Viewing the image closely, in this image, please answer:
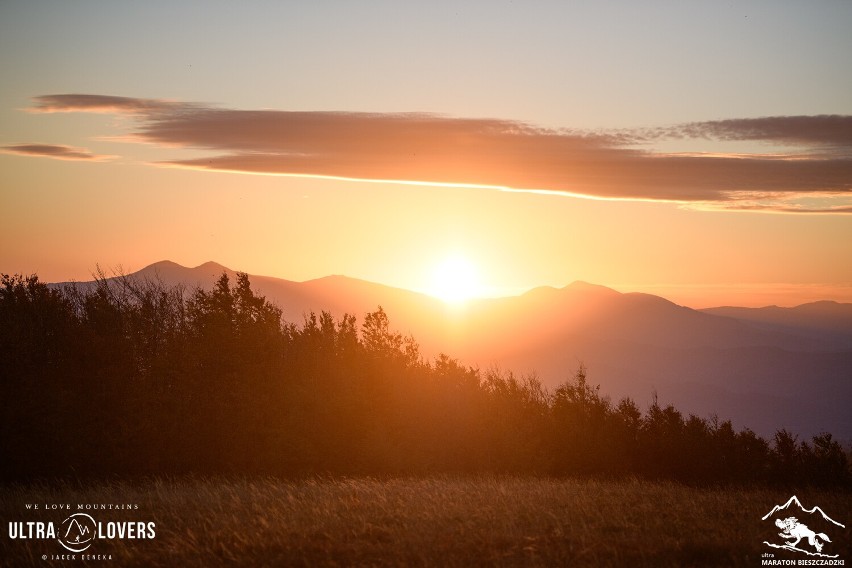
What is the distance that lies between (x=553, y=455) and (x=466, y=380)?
9.22 meters

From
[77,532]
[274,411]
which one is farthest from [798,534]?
[274,411]

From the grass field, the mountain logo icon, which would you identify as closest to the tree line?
the grass field

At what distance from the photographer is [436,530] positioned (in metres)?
14.8

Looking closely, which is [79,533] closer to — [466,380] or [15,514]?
[15,514]

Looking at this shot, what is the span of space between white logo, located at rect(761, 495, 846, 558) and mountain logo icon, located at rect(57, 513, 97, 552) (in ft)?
44.6

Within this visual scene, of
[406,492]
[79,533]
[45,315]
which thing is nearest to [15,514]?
[79,533]

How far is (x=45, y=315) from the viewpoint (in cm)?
3919

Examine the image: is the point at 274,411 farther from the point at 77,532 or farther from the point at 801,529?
the point at 801,529

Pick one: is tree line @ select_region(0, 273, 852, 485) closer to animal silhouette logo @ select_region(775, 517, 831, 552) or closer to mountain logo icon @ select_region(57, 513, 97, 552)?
mountain logo icon @ select_region(57, 513, 97, 552)

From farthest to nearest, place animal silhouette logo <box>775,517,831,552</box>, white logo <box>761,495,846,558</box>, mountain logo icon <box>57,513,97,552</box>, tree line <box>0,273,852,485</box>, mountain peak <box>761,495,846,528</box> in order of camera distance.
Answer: tree line <box>0,273,852,485</box> → mountain peak <box>761,495,846,528</box> → mountain logo icon <box>57,513,97,552</box> → animal silhouette logo <box>775,517,831,552</box> → white logo <box>761,495,846,558</box>

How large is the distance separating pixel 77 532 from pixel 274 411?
24444mm

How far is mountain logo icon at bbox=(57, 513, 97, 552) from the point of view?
51.1 ft

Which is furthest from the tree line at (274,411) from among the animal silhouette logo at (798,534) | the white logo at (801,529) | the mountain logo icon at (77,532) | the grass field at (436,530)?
the animal silhouette logo at (798,534)

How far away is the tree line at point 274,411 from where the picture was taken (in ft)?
119
